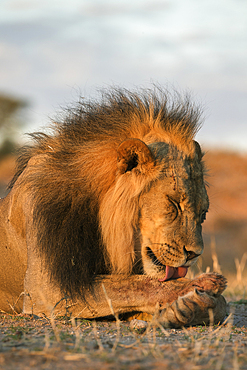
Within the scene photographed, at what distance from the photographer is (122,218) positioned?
3.70 meters

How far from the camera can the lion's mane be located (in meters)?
3.76

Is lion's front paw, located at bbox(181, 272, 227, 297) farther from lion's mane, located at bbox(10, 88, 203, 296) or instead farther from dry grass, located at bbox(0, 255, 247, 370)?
lion's mane, located at bbox(10, 88, 203, 296)

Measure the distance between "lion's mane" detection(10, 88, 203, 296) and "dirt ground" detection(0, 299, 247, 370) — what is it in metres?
0.68

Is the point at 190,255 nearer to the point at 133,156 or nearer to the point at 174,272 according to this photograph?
the point at 174,272

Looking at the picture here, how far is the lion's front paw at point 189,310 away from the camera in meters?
3.35

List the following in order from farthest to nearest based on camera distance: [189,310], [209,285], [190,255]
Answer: [190,255] < [209,285] < [189,310]

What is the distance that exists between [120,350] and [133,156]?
66.4 inches

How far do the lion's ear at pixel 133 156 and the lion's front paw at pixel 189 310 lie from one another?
107cm

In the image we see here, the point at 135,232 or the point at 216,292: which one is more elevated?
the point at 135,232

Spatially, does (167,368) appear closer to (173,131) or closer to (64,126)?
(173,131)

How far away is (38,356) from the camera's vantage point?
2.29m

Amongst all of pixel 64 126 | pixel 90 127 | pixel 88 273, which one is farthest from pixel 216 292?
pixel 64 126

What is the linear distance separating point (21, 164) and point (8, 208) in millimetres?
470

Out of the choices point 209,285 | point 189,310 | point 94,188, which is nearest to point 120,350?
point 189,310
